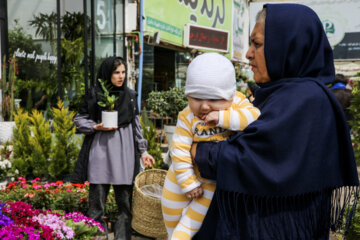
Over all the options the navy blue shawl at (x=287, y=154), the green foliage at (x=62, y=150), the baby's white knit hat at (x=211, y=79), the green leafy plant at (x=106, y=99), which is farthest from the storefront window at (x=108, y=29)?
the navy blue shawl at (x=287, y=154)

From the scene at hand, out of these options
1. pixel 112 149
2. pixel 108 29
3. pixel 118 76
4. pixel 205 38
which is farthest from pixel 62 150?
pixel 205 38

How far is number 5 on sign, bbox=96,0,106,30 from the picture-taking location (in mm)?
8820


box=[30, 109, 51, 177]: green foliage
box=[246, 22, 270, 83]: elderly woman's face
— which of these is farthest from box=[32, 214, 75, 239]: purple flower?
box=[30, 109, 51, 177]: green foliage

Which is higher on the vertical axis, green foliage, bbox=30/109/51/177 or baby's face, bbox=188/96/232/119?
baby's face, bbox=188/96/232/119

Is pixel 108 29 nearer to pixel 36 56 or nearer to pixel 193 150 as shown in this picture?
pixel 36 56

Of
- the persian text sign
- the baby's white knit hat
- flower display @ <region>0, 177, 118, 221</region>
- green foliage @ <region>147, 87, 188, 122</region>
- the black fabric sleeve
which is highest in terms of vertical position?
the persian text sign

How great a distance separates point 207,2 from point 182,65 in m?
2.61

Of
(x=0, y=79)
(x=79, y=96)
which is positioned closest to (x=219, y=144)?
(x=0, y=79)

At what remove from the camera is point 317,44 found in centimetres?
141

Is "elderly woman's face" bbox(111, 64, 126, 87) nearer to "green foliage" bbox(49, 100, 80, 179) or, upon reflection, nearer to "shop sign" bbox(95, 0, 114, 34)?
"green foliage" bbox(49, 100, 80, 179)

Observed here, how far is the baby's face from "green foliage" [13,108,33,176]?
14.6 ft

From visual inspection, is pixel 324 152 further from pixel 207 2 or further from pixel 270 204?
pixel 207 2

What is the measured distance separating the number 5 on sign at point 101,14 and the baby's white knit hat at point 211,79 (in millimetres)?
7853

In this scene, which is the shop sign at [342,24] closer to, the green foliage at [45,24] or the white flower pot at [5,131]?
the green foliage at [45,24]
